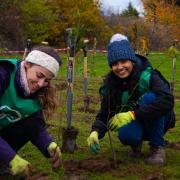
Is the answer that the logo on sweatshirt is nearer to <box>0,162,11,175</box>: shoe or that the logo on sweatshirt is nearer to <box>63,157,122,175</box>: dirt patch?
<box>0,162,11,175</box>: shoe

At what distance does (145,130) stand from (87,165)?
1.93 ft

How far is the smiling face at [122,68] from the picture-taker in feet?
11.8

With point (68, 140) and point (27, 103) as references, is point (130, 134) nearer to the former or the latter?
point (68, 140)

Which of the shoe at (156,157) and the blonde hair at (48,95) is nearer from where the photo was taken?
the blonde hair at (48,95)

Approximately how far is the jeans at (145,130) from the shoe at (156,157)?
40 millimetres

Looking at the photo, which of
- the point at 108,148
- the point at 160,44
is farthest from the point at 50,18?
the point at 108,148

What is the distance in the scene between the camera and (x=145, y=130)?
3.79m

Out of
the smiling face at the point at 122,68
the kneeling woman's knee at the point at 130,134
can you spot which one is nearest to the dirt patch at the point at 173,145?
the kneeling woman's knee at the point at 130,134

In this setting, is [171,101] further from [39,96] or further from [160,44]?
[160,44]

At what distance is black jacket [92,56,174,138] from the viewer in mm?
3555

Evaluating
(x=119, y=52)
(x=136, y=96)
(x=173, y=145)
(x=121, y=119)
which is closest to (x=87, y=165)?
(x=121, y=119)

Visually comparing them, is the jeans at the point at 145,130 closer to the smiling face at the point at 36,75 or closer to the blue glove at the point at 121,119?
the blue glove at the point at 121,119

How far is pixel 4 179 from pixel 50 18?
85.8ft

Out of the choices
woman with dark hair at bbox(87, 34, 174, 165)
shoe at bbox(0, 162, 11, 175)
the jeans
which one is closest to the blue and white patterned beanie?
woman with dark hair at bbox(87, 34, 174, 165)
